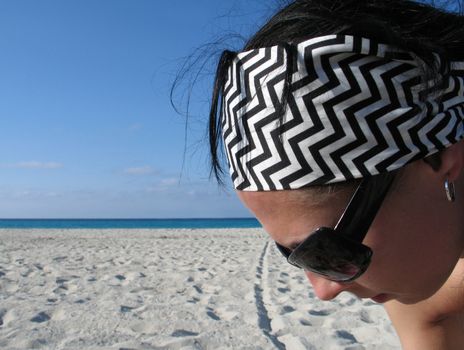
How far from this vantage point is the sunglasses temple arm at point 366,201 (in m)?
0.92

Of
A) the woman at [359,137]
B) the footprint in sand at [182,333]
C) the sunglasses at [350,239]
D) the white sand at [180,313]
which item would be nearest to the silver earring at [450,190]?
the woman at [359,137]

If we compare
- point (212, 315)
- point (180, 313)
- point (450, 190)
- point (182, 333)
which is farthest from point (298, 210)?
point (180, 313)

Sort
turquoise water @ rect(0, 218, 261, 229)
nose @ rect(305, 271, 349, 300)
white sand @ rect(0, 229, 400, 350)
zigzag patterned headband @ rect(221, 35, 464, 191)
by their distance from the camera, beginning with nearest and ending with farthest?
zigzag patterned headband @ rect(221, 35, 464, 191) < nose @ rect(305, 271, 349, 300) < white sand @ rect(0, 229, 400, 350) < turquoise water @ rect(0, 218, 261, 229)

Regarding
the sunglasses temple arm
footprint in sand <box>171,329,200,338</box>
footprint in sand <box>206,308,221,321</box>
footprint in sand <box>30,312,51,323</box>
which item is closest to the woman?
the sunglasses temple arm

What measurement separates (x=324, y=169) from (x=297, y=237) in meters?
0.17

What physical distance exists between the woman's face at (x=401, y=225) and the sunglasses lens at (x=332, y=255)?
2cm

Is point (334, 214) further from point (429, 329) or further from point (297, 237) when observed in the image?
point (429, 329)

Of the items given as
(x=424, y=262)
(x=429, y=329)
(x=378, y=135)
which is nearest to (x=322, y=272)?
(x=424, y=262)

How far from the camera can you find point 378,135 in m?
0.91

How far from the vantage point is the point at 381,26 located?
92 cm

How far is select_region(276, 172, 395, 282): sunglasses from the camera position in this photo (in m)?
0.92

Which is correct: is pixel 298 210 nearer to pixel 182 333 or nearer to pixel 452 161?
pixel 452 161

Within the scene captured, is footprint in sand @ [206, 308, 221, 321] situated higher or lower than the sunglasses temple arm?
lower

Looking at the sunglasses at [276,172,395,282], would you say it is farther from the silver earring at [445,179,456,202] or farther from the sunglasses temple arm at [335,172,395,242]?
the silver earring at [445,179,456,202]
